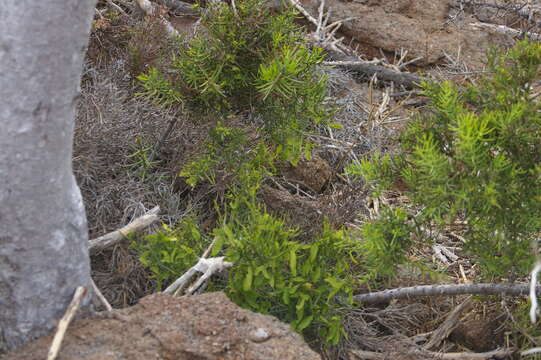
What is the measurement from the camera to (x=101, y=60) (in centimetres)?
466

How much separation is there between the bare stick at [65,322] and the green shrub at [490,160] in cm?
130

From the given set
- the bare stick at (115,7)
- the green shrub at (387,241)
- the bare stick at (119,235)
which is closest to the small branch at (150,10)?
the bare stick at (115,7)

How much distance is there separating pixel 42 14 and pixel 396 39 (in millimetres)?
4721

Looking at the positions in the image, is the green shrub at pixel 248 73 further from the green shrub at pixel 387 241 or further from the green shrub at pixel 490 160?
the green shrub at pixel 387 241

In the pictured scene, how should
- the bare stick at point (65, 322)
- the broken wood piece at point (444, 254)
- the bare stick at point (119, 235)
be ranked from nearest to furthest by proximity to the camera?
1. the bare stick at point (65, 322)
2. the bare stick at point (119, 235)
3. the broken wood piece at point (444, 254)

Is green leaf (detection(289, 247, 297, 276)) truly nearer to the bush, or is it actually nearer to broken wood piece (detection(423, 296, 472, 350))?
the bush

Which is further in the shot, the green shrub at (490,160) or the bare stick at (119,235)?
the bare stick at (119,235)

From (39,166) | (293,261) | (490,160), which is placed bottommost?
(293,261)

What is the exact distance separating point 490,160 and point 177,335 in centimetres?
132

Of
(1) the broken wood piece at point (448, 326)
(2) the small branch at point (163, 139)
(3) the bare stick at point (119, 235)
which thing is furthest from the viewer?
(2) the small branch at point (163, 139)

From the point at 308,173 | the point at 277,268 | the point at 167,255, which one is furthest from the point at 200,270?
the point at 308,173

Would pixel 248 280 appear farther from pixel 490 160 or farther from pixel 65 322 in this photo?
pixel 490 160

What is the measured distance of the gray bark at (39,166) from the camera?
196cm

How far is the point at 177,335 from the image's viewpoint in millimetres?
2236
